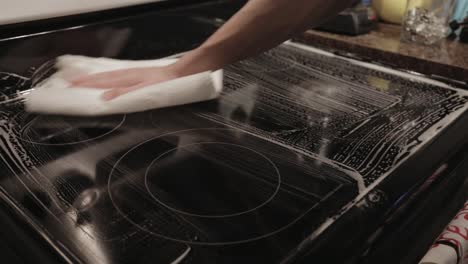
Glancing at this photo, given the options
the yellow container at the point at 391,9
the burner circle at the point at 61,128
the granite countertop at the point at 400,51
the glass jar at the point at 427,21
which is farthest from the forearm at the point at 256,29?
the yellow container at the point at 391,9

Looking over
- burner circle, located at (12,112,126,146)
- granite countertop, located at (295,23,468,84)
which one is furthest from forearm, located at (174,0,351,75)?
granite countertop, located at (295,23,468,84)

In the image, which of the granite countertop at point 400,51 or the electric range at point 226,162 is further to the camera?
the granite countertop at point 400,51

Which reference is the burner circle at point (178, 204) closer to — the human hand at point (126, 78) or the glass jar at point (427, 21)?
the human hand at point (126, 78)

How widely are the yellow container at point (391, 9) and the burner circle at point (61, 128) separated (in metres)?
0.91

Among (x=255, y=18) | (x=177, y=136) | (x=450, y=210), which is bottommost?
(x=450, y=210)

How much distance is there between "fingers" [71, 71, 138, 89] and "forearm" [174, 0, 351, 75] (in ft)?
0.29

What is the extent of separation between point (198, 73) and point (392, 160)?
0.35m

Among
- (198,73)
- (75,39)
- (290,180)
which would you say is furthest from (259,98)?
(75,39)

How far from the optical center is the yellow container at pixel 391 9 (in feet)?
4.01

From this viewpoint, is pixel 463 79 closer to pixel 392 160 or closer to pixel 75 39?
pixel 392 160

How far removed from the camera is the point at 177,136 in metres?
0.61

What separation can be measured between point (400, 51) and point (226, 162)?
65 cm

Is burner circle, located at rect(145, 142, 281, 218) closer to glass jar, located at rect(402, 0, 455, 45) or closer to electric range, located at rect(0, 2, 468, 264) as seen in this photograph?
electric range, located at rect(0, 2, 468, 264)

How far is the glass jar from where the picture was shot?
1.07 m
